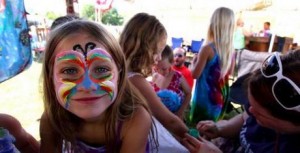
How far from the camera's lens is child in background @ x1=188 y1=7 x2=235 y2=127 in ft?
8.57

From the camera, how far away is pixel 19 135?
960 mm

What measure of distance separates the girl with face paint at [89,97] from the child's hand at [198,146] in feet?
0.55

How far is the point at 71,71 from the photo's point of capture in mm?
782

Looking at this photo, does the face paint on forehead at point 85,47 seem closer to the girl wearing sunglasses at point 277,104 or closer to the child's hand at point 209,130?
the girl wearing sunglasses at point 277,104

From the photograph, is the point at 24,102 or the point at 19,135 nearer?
the point at 19,135

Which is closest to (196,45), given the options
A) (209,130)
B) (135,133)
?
(209,130)

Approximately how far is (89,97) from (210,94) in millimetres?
2196

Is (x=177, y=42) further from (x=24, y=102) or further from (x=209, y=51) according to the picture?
(x=209, y=51)

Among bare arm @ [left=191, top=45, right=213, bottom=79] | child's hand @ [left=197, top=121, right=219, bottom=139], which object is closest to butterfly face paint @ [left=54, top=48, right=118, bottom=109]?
child's hand @ [left=197, top=121, right=219, bottom=139]

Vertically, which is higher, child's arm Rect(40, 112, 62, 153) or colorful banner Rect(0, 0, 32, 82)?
colorful banner Rect(0, 0, 32, 82)

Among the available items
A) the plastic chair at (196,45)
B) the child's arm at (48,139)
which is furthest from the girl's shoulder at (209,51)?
the plastic chair at (196,45)

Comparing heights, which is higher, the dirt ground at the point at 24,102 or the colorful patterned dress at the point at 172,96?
the colorful patterned dress at the point at 172,96

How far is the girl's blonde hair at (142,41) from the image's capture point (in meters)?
1.41

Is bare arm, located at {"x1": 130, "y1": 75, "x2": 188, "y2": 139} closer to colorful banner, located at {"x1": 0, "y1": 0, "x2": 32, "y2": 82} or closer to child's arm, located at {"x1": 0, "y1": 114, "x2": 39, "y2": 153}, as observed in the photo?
child's arm, located at {"x1": 0, "y1": 114, "x2": 39, "y2": 153}
